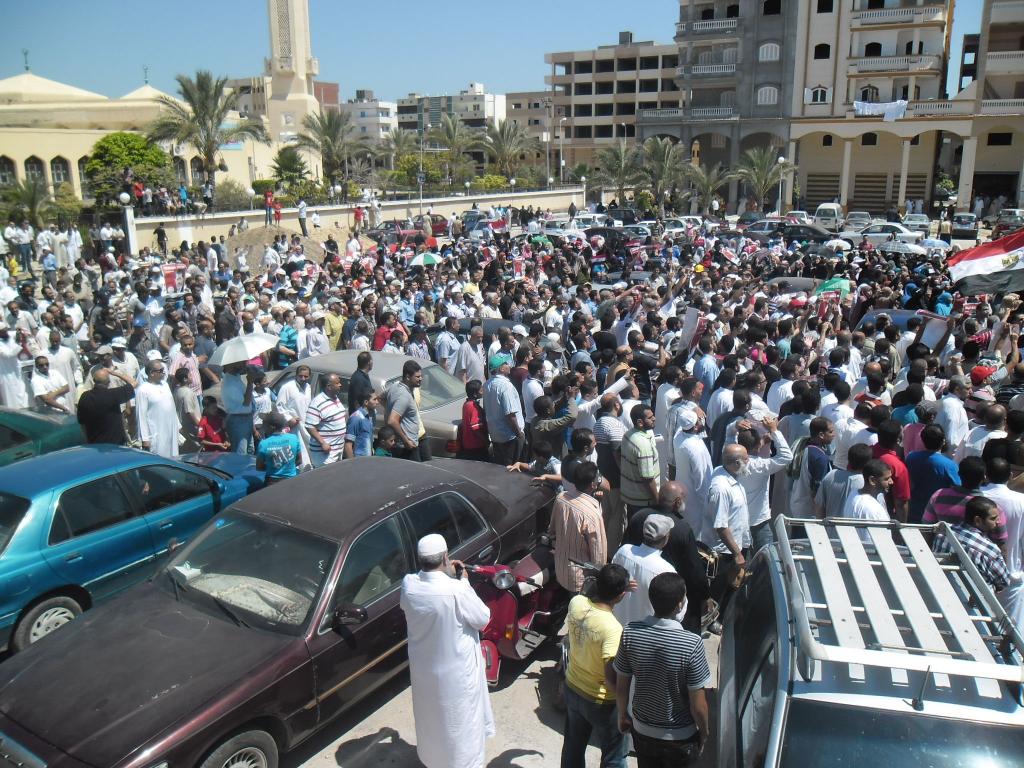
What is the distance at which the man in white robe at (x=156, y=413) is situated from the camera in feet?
28.8

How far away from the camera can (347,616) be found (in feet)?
15.6

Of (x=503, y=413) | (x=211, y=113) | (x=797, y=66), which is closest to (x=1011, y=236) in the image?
(x=503, y=413)

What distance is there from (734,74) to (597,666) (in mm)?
53625

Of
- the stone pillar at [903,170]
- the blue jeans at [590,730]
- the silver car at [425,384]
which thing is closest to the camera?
the blue jeans at [590,730]

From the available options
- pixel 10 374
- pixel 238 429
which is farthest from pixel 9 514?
pixel 10 374

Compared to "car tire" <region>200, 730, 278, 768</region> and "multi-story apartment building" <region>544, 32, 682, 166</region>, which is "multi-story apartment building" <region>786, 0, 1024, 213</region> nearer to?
"multi-story apartment building" <region>544, 32, 682, 166</region>

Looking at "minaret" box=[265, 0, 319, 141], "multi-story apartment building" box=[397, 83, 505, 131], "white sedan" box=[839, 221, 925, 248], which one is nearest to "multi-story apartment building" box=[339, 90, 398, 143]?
"multi-story apartment building" box=[397, 83, 505, 131]

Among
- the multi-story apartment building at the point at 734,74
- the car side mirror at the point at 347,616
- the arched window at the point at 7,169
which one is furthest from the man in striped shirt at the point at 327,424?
the multi-story apartment building at the point at 734,74

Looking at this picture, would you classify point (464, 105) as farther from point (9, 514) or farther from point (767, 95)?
point (9, 514)

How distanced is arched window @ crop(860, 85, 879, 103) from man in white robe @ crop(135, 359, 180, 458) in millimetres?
49783

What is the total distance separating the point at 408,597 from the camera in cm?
435

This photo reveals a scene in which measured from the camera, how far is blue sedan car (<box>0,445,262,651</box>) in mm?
5871

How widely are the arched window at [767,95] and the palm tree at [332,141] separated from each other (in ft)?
82.8

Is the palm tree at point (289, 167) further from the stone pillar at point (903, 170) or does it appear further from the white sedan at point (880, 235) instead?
the stone pillar at point (903, 170)
